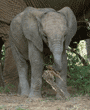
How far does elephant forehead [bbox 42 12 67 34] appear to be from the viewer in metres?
3.13

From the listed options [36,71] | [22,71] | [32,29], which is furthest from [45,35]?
[22,71]

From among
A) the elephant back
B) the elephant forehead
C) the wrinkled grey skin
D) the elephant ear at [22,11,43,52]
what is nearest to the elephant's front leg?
the wrinkled grey skin

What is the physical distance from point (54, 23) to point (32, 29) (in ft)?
1.75

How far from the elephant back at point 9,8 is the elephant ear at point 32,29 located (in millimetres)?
2092

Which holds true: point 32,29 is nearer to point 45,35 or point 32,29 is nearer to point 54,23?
point 45,35

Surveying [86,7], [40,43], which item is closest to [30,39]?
[40,43]

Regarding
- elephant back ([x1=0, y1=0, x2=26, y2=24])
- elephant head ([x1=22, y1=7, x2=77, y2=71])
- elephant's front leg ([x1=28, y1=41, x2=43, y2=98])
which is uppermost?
elephant back ([x1=0, y1=0, x2=26, y2=24])

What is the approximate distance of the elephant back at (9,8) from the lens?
5543 mm

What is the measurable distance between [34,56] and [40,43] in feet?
1.00

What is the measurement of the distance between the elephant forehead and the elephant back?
8.41 ft

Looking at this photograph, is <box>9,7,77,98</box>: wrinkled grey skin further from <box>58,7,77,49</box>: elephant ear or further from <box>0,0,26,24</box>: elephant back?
<box>0,0,26,24</box>: elephant back

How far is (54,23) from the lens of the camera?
3.19 m

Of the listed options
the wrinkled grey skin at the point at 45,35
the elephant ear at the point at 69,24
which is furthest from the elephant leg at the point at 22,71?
the elephant ear at the point at 69,24

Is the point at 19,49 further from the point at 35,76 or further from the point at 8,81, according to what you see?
the point at 8,81
